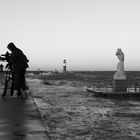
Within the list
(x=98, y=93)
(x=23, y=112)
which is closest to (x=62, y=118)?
(x=23, y=112)

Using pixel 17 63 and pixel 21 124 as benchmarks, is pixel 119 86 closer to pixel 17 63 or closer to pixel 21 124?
pixel 17 63

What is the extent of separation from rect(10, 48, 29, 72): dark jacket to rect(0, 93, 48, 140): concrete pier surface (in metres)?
3.29

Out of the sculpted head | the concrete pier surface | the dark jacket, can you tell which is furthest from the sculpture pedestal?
the concrete pier surface

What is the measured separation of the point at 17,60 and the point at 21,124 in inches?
244

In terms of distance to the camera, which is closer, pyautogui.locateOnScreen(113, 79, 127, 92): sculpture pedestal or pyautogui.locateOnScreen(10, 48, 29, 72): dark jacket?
pyautogui.locateOnScreen(10, 48, 29, 72): dark jacket

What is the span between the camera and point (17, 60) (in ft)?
46.4

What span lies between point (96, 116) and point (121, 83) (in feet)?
35.4

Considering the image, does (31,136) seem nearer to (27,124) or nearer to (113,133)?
(27,124)

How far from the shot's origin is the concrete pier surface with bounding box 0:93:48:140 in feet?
22.5

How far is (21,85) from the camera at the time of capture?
14.8m

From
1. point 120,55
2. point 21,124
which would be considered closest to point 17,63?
point 21,124

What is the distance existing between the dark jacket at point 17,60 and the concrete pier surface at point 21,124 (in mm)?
3287

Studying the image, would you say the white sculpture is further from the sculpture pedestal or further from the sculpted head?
the sculpture pedestal

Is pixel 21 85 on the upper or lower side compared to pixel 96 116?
upper
